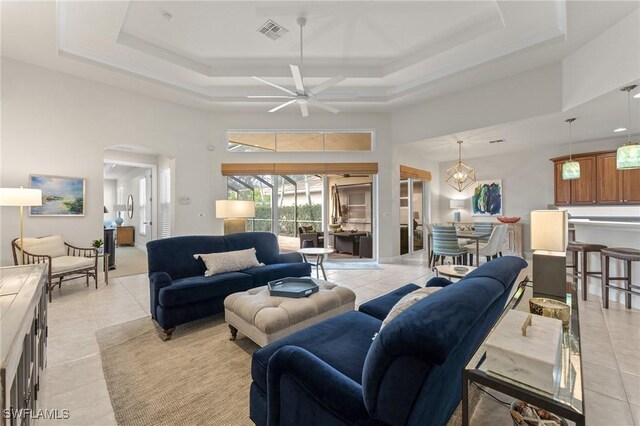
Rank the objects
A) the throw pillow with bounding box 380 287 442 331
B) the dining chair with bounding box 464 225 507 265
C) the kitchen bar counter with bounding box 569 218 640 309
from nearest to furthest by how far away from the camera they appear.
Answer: the throw pillow with bounding box 380 287 442 331 → the kitchen bar counter with bounding box 569 218 640 309 → the dining chair with bounding box 464 225 507 265

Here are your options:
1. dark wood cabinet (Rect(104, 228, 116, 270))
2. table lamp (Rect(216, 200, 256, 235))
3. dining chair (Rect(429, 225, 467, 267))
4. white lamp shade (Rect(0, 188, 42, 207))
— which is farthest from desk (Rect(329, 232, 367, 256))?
white lamp shade (Rect(0, 188, 42, 207))

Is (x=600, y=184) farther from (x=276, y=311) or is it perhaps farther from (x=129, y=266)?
(x=129, y=266)

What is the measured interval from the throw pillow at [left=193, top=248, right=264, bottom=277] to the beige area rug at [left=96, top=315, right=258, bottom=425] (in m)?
0.64

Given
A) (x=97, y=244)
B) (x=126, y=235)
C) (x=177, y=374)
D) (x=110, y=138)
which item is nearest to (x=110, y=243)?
(x=97, y=244)

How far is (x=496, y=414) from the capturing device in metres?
1.67

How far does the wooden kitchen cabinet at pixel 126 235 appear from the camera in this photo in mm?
9375

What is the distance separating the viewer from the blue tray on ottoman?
8.23 feet

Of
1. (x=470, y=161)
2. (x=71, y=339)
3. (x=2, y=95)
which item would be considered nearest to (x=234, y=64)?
(x=2, y=95)

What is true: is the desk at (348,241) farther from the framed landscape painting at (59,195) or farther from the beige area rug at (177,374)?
the framed landscape painting at (59,195)

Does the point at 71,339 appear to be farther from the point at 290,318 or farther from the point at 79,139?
the point at 79,139

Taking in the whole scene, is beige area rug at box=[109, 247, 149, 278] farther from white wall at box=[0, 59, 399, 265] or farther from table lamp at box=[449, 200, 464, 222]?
table lamp at box=[449, 200, 464, 222]

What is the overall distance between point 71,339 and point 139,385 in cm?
129

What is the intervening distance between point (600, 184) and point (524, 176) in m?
1.59

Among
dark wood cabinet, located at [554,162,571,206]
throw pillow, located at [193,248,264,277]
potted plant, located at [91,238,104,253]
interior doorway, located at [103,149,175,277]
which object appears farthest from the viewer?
dark wood cabinet, located at [554,162,571,206]
